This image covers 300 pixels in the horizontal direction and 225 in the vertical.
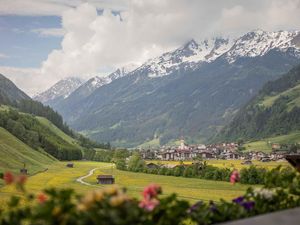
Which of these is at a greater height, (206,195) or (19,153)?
(19,153)

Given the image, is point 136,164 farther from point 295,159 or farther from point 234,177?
point 234,177

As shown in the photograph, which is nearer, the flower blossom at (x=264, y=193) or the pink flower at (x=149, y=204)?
the pink flower at (x=149, y=204)

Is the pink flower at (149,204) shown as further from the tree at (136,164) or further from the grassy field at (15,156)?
the tree at (136,164)

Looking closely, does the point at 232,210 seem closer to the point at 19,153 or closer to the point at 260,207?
the point at 260,207

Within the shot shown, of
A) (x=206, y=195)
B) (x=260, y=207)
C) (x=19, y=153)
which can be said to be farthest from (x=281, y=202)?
(x=19, y=153)

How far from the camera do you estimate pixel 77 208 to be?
6.59m

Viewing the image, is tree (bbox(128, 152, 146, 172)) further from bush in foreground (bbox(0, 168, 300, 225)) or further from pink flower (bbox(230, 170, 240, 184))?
bush in foreground (bbox(0, 168, 300, 225))

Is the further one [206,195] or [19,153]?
[19,153]

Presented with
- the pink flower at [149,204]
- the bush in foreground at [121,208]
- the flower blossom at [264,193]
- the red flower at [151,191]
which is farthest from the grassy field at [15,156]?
the pink flower at [149,204]

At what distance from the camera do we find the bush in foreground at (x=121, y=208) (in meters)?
6.44

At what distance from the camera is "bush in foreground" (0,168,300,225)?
6.44 m

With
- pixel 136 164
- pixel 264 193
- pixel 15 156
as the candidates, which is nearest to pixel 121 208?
pixel 264 193

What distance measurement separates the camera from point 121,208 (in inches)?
263

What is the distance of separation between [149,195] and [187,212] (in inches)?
28.4
